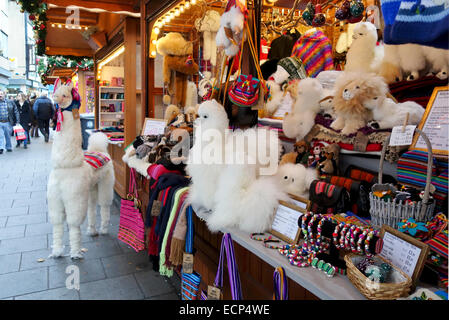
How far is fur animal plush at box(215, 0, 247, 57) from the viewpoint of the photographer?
5.39 ft

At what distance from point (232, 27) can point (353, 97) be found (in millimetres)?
702

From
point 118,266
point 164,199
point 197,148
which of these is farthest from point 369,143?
point 118,266

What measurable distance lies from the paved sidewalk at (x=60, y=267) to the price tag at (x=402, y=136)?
2.03m

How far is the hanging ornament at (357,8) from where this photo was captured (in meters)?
1.84

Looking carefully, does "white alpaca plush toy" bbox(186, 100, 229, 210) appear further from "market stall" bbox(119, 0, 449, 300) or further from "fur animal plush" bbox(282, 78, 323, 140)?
"fur animal plush" bbox(282, 78, 323, 140)

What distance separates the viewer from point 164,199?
2.11 m

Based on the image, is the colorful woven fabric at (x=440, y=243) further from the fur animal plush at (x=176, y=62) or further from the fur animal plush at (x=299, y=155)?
the fur animal plush at (x=176, y=62)

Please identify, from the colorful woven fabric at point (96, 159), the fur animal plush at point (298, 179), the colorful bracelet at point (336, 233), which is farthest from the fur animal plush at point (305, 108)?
the colorful woven fabric at point (96, 159)

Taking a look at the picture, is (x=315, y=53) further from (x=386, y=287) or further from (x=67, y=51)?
(x=67, y=51)

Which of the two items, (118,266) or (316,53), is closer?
(316,53)

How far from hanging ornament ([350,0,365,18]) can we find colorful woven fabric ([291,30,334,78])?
0.32m

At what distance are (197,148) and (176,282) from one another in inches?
63.2
